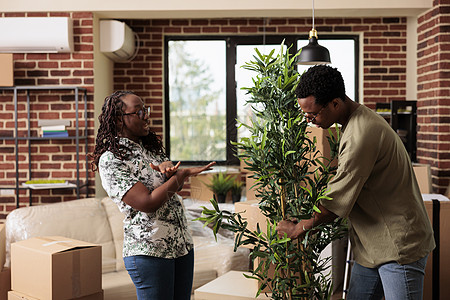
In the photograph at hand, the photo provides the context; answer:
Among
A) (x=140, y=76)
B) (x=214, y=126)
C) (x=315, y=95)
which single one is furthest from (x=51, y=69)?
(x=315, y=95)

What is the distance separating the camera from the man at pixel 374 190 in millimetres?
1773

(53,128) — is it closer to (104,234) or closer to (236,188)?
(104,234)

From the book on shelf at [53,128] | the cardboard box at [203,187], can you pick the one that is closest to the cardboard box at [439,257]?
the cardboard box at [203,187]

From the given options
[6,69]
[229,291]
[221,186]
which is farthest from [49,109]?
[229,291]

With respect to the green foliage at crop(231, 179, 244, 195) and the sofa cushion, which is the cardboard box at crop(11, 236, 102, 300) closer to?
the sofa cushion

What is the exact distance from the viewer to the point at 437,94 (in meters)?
4.22

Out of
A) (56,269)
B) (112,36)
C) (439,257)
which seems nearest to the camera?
(56,269)

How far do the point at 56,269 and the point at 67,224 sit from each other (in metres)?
1.02

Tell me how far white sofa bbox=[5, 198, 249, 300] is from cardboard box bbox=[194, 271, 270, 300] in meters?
0.92

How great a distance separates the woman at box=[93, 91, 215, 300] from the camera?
6.18 feet

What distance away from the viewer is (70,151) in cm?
436

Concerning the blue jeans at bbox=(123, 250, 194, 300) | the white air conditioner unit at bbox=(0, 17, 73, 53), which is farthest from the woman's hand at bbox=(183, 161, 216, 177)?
the white air conditioner unit at bbox=(0, 17, 73, 53)

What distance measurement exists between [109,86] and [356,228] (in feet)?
11.8

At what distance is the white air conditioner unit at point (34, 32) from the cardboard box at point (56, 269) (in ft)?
6.08
